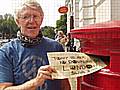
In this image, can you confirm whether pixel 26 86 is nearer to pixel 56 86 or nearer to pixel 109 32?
pixel 56 86

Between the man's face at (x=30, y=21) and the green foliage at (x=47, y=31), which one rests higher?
the man's face at (x=30, y=21)

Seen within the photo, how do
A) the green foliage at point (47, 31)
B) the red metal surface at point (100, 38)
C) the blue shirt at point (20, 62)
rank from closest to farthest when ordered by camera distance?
the red metal surface at point (100, 38) → the blue shirt at point (20, 62) → the green foliage at point (47, 31)

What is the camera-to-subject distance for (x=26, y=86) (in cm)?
174

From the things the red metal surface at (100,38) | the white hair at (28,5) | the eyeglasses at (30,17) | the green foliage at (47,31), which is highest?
the white hair at (28,5)

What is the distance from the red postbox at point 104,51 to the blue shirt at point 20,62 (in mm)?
292

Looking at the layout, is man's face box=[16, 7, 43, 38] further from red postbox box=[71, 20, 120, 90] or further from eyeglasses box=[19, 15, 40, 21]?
red postbox box=[71, 20, 120, 90]

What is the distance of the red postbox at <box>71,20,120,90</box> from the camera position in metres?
1.50

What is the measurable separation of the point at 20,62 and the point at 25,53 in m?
0.06

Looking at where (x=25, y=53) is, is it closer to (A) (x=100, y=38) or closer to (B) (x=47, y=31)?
(A) (x=100, y=38)

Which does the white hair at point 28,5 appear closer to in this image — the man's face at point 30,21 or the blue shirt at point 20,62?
the man's face at point 30,21

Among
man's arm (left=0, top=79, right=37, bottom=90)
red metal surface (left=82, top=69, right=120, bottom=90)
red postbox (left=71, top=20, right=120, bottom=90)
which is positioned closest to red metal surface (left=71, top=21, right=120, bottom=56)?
red postbox (left=71, top=20, right=120, bottom=90)

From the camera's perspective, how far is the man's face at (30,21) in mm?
1887

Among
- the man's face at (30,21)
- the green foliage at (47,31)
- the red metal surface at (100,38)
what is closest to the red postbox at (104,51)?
the red metal surface at (100,38)

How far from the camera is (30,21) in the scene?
1880 mm
